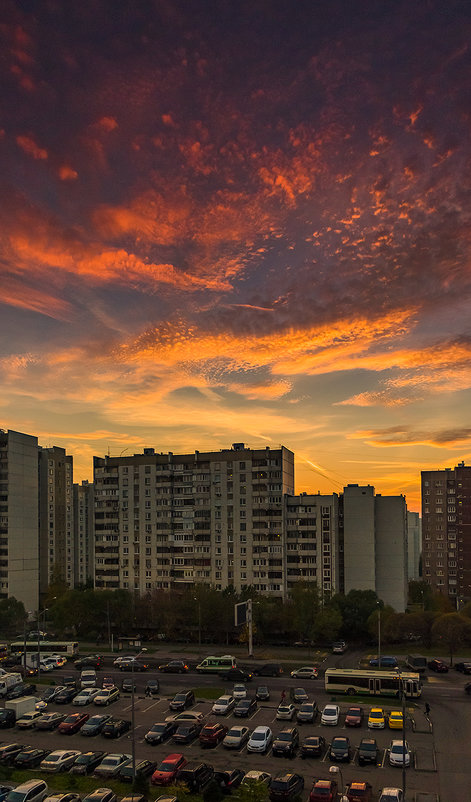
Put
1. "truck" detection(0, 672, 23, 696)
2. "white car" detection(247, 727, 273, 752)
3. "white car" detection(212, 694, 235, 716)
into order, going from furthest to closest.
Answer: "truck" detection(0, 672, 23, 696), "white car" detection(212, 694, 235, 716), "white car" detection(247, 727, 273, 752)

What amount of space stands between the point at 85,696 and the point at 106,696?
200 cm

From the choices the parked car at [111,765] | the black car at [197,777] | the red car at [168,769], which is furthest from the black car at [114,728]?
the black car at [197,777]

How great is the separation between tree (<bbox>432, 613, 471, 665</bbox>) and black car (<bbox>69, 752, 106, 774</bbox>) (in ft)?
145

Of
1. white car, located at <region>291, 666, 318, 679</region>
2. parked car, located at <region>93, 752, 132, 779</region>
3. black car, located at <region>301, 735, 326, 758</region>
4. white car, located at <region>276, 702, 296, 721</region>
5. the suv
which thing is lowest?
white car, located at <region>291, 666, 318, 679</region>

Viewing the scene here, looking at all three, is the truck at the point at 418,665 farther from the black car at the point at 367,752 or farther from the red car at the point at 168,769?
the red car at the point at 168,769

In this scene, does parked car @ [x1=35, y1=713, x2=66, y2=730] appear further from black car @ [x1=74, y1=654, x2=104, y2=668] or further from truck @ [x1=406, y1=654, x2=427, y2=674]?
truck @ [x1=406, y1=654, x2=427, y2=674]

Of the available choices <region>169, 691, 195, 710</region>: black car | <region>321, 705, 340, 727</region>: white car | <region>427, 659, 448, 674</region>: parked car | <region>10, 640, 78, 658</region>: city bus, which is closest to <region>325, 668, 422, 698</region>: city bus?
<region>321, 705, 340, 727</region>: white car

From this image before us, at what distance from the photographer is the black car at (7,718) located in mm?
50203

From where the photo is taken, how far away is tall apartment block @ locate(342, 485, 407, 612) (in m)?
106

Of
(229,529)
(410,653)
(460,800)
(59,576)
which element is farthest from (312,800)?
(59,576)

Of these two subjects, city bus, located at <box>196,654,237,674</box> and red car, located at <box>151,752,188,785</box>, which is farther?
city bus, located at <box>196,654,237,674</box>

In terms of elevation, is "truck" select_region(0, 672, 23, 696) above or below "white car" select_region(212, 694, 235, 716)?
below

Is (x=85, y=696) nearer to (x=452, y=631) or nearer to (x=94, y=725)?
(x=94, y=725)

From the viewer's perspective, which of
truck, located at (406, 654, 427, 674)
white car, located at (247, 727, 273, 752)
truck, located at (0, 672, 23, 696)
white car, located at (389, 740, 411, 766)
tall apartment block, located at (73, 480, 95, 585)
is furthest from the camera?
tall apartment block, located at (73, 480, 95, 585)
